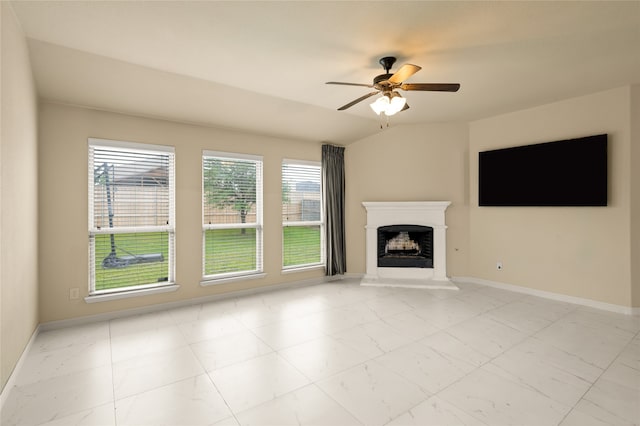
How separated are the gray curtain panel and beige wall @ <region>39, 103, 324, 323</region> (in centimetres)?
143

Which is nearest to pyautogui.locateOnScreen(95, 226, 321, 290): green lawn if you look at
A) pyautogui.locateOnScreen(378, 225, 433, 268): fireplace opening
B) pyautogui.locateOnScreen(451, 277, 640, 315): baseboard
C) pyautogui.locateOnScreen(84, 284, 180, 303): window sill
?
pyautogui.locateOnScreen(84, 284, 180, 303): window sill

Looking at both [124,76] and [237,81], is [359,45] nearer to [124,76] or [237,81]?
[237,81]

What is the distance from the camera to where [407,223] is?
17.4ft

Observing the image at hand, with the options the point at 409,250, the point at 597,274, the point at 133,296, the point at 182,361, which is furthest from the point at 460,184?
the point at 133,296

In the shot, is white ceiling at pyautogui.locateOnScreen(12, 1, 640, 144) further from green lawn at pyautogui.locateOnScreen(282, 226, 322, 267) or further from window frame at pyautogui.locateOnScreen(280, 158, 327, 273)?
green lawn at pyautogui.locateOnScreen(282, 226, 322, 267)

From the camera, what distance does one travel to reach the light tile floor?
75.9 inches

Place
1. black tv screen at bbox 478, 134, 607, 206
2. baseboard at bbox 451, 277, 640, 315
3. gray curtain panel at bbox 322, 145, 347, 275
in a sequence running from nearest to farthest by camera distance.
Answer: baseboard at bbox 451, 277, 640, 315 < black tv screen at bbox 478, 134, 607, 206 < gray curtain panel at bbox 322, 145, 347, 275

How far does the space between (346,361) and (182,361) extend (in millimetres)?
1446

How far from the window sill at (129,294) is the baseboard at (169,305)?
0.17m

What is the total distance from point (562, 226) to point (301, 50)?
14.1 ft

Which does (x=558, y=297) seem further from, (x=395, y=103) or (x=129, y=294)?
(x=129, y=294)

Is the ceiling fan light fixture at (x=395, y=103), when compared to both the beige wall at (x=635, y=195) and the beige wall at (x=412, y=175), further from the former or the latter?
the beige wall at (x=635, y=195)

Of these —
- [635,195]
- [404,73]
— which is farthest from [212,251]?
[635,195]

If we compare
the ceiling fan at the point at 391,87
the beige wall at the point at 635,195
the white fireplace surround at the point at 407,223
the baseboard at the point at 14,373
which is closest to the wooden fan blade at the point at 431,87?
the ceiling fan at the point at 391,87
